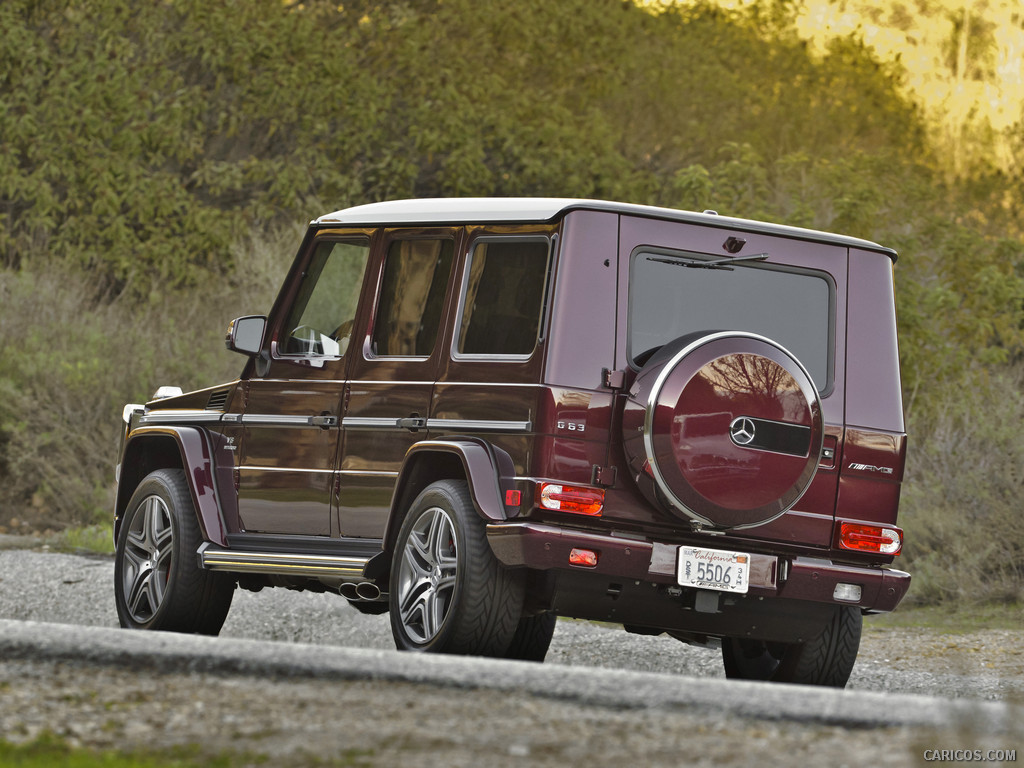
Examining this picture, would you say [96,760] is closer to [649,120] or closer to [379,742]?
[379,742]

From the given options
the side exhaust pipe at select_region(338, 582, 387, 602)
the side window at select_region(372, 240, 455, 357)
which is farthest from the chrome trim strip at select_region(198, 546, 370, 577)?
the side window at select_region(372, 240, 455, 357)

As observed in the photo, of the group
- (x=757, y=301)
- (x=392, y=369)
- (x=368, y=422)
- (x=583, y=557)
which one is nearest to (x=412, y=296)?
(x=392, y=369)

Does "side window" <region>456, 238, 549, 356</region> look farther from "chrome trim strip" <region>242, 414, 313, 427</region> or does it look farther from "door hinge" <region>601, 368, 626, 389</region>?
"chrome trim strip" <region>242, 414, 313, 427</region>

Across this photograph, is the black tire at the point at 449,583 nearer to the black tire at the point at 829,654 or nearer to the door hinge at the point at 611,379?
the door hinge at the point at 611,379

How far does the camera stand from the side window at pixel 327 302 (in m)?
8.27

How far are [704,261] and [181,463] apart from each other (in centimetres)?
331

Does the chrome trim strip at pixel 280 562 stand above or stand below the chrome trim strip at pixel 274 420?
below

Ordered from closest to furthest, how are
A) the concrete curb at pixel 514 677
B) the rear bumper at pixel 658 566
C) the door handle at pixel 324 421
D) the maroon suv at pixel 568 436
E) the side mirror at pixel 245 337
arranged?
the concrete curb at pixel 514 677, the rear bumper at pixel 658 566, the maroon suv at pixel 568 436, the door handle at pixel 324 421, the side mirror at pixel 245 337

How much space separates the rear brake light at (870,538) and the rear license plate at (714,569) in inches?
23.6

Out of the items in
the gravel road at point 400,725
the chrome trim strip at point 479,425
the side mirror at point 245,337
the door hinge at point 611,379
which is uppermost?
the side mirror at point 245,337

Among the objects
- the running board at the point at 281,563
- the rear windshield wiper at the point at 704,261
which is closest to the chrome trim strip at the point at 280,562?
the running board at the point at 281,563

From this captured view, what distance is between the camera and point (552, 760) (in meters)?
4.18

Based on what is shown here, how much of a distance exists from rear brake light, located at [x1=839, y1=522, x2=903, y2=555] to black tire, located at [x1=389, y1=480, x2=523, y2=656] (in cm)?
152

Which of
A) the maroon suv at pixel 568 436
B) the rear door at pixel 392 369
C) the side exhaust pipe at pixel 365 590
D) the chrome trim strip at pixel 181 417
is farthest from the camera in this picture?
the chrome trim strip at pixel 181 417
